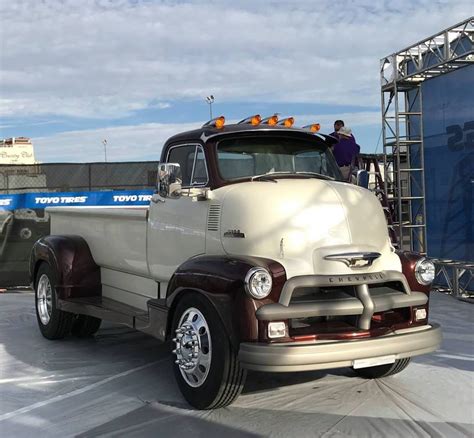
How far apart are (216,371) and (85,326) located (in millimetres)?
3408

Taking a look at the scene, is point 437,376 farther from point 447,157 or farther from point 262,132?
point 447,157

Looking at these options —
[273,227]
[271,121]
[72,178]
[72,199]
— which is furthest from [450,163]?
[273,227]

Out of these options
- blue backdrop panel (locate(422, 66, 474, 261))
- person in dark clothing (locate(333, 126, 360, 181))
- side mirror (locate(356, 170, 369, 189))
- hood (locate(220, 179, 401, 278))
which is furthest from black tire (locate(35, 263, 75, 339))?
blue backdrop panel (locate(422, 66, 474, 261))

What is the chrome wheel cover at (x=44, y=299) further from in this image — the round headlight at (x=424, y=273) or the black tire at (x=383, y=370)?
the round headlight at (x=424, y=273)

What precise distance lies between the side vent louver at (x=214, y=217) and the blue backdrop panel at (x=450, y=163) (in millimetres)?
8722

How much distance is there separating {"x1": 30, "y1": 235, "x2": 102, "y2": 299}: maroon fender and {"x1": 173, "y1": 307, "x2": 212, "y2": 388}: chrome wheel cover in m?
2.46

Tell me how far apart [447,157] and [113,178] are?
7.55 metres

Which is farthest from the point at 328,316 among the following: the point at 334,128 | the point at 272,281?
the point at 334,128

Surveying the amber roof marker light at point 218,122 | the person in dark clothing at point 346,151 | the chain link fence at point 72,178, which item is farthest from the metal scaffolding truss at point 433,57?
the amber roof marker light at point 218,122

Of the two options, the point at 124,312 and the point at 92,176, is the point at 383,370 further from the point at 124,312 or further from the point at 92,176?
the point at 92,176

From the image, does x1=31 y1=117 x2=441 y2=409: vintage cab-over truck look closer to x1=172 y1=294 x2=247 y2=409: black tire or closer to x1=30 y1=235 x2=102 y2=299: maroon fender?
x1=172 y1=294 x2=247 y2=409: black tire

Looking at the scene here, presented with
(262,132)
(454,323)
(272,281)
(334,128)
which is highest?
(334,128)

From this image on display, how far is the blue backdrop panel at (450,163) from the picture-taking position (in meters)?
12.2

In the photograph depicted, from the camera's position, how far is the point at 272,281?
413cm
